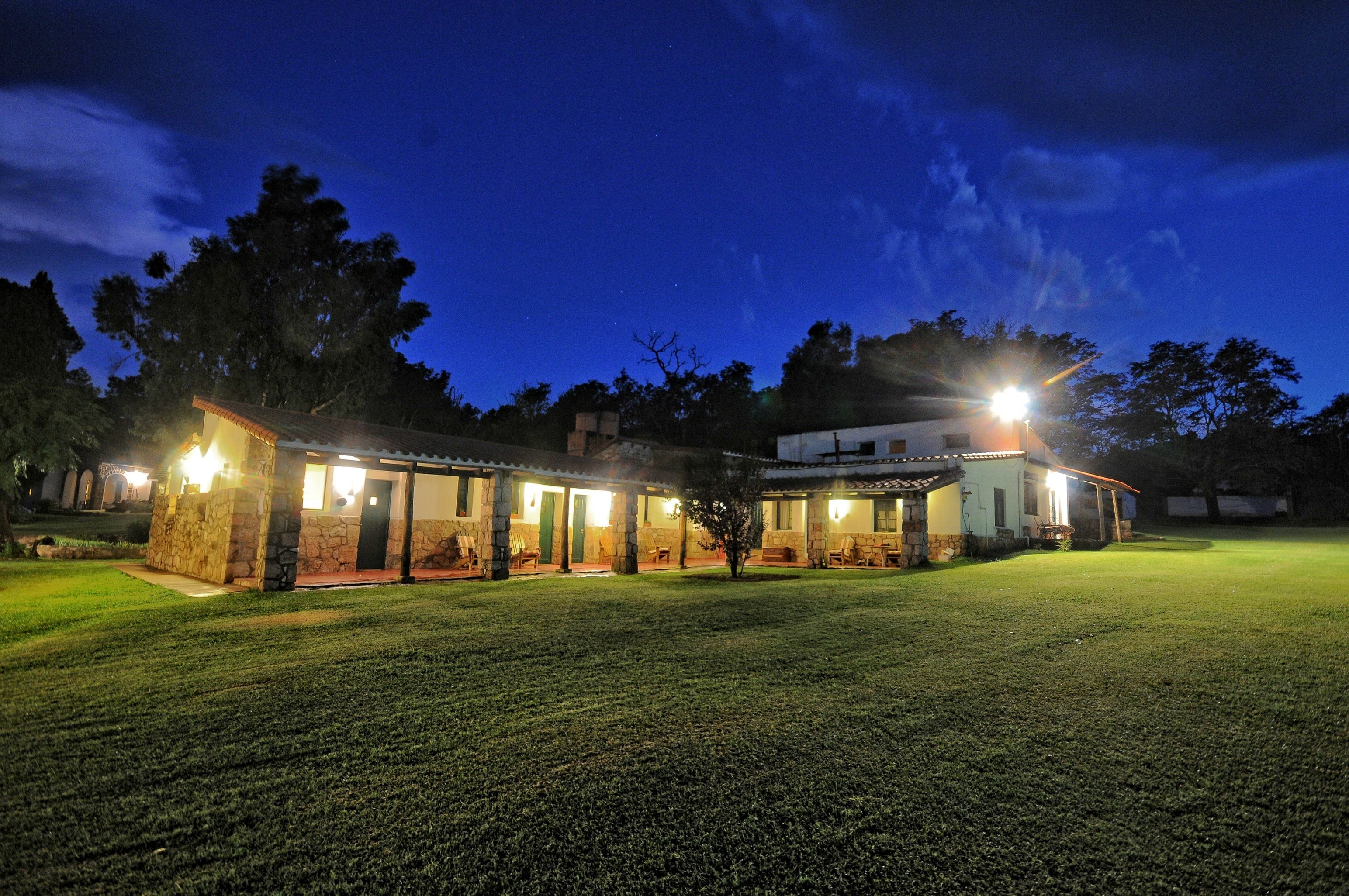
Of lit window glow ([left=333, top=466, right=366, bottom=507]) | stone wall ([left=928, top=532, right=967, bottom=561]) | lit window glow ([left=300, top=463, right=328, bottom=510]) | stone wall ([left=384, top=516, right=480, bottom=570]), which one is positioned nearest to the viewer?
lit window glow ([left=300, top=463, right=328, bottom=510])

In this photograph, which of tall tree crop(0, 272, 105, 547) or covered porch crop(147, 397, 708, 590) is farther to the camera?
tall tree crop(0, 272, 105, 547)

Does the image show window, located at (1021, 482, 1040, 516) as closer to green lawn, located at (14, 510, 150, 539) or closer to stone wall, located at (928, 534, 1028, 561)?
stone wall, located at (928, 534, 1028, 561)

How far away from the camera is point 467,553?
50.9ft

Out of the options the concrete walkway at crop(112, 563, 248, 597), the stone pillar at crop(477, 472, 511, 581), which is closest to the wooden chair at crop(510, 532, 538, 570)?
the stone pillar at crop(477, 472, 511, 581)

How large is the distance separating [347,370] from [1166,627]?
1125 inches

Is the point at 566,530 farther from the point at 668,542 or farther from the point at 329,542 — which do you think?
the point at 668,542

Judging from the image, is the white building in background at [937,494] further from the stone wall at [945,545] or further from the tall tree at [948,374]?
the tall tree at [948,374]

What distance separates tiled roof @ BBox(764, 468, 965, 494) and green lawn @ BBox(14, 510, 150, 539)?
2241 cm

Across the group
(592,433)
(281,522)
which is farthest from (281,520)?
(592,433)

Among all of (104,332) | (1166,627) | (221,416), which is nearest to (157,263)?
(104,332)

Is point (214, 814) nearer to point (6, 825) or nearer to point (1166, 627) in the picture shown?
point (6, 825)

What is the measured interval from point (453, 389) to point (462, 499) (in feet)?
96.4

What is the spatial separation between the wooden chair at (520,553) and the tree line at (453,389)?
8471 mm

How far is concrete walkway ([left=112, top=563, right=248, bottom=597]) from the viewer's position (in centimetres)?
1065
